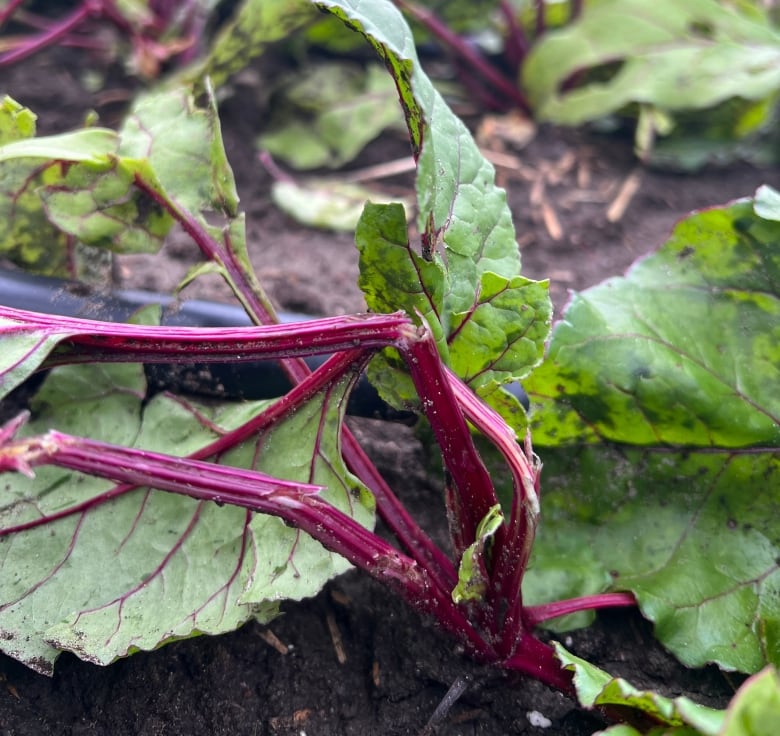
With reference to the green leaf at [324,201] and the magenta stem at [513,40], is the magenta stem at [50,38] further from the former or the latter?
the magenta stem at [513,40]

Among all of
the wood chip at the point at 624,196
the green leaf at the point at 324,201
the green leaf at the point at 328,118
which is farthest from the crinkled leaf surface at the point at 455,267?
the green leaf at the point at 328,118

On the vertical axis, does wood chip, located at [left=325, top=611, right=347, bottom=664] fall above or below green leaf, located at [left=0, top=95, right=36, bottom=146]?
below

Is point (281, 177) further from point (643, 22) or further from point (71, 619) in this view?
point (71, 619)

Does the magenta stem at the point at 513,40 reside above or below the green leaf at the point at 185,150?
below

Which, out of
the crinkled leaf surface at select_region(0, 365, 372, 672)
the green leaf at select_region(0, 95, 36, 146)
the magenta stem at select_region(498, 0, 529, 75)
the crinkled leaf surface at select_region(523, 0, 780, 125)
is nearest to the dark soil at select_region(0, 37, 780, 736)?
the crinkled leaf surface at select_region(0, 365, 372, 672)

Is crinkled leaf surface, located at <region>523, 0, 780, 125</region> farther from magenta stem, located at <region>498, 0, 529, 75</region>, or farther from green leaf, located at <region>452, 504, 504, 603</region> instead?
green leaf, located at <region>452, 504, 504, 603</region>
